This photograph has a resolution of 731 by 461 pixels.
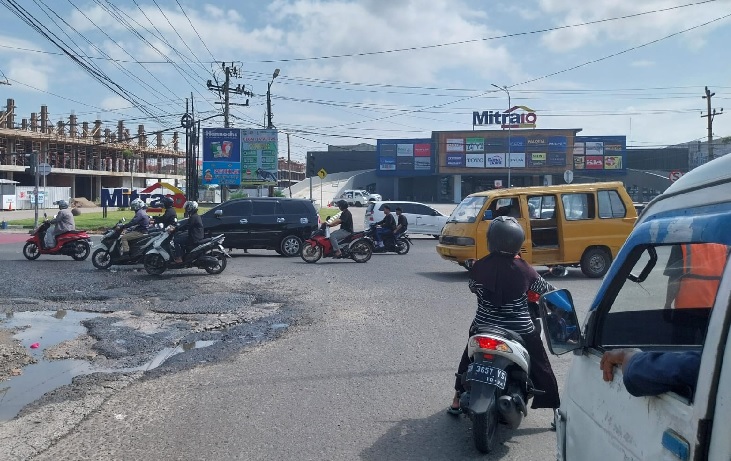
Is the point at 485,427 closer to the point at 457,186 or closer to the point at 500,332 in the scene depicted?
the point at 500,332

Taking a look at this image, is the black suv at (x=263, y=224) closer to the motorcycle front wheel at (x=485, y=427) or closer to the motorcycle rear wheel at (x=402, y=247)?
the motorcycle rear wheel at (x=402, y=247)

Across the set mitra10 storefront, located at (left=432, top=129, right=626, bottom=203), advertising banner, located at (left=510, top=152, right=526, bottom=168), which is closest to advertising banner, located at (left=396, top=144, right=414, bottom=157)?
mitra10 storefront, located at (left=432, top=129, right=626, bottom=203)

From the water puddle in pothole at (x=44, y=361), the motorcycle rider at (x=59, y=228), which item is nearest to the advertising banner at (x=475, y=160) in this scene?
the motorcycle rider at (x=59, y=228)

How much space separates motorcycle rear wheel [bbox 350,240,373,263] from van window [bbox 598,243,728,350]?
15896mm

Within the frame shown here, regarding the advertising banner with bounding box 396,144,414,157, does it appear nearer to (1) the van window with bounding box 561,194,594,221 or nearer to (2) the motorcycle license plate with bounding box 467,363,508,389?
(1) the van window with bounding box 561,194,594,221

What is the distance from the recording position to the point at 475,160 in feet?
237

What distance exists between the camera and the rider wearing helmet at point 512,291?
5340 millimetres

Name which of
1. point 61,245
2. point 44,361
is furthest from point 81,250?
point 44,361

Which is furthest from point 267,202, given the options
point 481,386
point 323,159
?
point 323,159

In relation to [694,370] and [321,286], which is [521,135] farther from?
[694,370]

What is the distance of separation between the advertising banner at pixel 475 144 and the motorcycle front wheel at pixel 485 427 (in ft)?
223

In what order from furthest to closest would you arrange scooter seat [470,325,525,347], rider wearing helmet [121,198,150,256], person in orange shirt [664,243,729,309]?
rider wearing helmet [121,198,150,256], scooter seat [470,325,525,347], person in orange shirt [664,243,729,309]

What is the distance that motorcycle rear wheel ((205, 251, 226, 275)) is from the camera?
16.2 metres

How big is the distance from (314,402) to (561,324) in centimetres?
359
